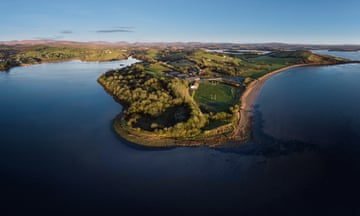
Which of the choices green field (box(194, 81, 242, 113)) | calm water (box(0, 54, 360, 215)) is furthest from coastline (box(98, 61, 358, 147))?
green field (box(194, 81, 242, 113))

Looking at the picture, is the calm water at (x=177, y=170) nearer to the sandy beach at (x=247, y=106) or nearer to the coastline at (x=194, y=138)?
the coastline at (x=194, y=138)

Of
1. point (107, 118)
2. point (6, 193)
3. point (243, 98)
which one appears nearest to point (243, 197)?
point (6, 193)

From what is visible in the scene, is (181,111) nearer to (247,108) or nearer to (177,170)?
(247,108)

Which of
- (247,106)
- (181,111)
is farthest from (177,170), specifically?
(247,106)

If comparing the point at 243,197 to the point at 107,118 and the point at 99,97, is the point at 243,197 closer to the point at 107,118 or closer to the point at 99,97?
the point at 107,118

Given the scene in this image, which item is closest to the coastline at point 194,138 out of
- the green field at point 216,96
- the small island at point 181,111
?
the small island at point 181,111
